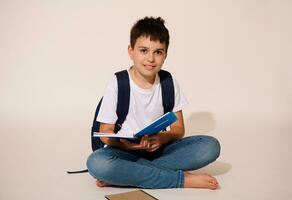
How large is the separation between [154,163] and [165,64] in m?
1.22

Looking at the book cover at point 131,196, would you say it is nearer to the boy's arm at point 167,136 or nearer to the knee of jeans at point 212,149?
the boy's arm at point 167,136

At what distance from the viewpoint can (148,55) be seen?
154 centimetres

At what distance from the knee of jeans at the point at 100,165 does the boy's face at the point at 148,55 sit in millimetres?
337

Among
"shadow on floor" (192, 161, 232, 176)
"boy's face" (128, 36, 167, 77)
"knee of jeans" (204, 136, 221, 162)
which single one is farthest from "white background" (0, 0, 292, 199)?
"boy's face" (128, 36, 167, 77)

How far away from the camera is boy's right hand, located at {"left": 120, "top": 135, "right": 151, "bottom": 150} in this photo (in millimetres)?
1488

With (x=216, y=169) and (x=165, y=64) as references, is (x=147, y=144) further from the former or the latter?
(x=165, y=64)

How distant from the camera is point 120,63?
2734 millimetres

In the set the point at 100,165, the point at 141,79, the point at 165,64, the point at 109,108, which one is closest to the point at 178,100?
the point at 141,79
